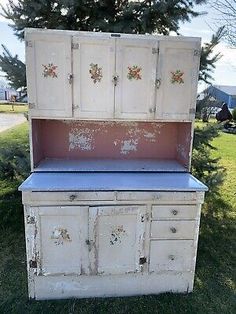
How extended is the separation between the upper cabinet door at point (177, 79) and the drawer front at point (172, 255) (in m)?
0.90

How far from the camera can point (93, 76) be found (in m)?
1.99

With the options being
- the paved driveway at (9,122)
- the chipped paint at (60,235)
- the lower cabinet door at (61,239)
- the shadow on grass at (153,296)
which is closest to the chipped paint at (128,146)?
the lower cabinet door at (61,239)

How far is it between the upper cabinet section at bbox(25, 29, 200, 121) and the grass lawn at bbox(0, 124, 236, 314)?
1285 millimetres

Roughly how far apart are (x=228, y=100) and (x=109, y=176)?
28.9 metres

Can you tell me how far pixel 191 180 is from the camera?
202 cm

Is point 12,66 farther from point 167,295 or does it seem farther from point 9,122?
point 9,122

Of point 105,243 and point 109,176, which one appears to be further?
point 109,176

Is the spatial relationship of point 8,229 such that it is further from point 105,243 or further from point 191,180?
point 191,180

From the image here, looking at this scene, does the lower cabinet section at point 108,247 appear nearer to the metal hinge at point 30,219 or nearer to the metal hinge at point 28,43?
the metal hinge at point 30,219

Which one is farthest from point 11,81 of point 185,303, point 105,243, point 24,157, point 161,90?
point 185,303

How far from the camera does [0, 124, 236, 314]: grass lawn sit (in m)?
1.90

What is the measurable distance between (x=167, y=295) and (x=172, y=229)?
51 centimetres

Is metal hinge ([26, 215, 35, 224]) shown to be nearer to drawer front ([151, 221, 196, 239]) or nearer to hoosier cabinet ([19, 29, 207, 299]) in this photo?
hoosier cabinet ([19, 29, 207, 299])

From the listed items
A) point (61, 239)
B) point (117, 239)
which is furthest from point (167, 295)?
point (61, 239)
